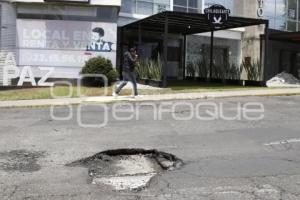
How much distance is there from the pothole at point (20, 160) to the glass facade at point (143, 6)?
69.0 ft

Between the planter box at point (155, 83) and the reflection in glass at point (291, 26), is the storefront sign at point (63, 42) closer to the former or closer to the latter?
the planter box at point (155, 83)

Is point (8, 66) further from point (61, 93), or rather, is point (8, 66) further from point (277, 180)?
point (277, 180)

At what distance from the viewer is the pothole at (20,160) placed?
26.8 feet

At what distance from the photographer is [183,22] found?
1021 inches

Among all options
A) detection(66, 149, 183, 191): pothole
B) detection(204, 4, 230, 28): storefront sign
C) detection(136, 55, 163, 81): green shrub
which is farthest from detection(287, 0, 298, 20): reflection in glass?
detection(66, 149, 183, 191): pothole

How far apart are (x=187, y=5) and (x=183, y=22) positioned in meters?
7.32

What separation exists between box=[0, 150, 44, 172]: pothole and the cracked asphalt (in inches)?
0.6

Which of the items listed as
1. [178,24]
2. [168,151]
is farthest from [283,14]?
[168,151]

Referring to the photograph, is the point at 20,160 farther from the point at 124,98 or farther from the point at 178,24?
the point at 178,24

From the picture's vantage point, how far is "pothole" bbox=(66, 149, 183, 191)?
7344mm

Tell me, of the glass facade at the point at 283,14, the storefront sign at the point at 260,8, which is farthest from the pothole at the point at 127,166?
the glass facade at the point at 283,14

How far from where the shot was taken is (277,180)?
741cm

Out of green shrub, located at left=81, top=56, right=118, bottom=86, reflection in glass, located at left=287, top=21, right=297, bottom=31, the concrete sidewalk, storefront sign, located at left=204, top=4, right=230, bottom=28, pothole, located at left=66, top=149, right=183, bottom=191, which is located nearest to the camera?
pothole, located at left=66, top=149, right=183, bottom=191

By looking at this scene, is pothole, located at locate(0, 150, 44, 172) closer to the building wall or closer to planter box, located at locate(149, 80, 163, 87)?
planter box, located at locate(149, 80, 163, 87)
